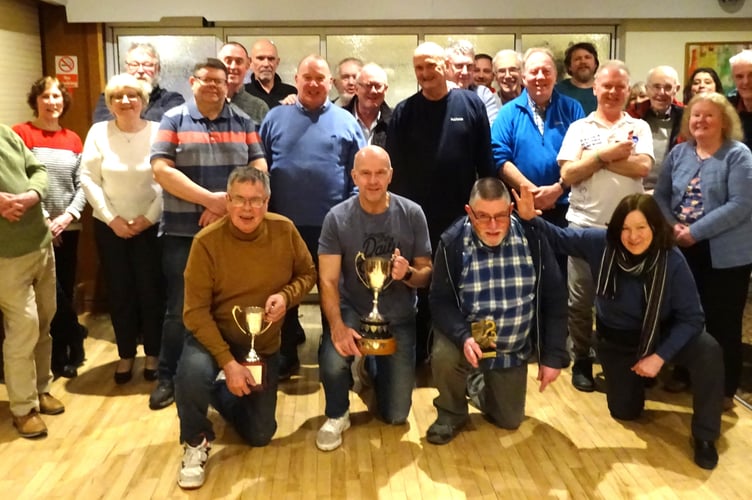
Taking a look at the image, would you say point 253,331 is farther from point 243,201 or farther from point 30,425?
point 30,425

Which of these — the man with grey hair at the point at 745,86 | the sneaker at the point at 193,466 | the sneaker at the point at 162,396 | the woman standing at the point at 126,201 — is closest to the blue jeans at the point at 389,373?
the sneaker at the point at 193,466

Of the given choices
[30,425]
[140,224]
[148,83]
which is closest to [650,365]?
[140,224]

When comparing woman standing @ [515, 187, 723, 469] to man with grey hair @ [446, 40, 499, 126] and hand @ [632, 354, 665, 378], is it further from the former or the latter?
man with grey hair @ [446, 40, 499, 126]

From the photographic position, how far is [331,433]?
3016mm

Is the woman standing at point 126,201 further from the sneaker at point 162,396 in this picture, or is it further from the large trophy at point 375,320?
the large trophy at point 375,320

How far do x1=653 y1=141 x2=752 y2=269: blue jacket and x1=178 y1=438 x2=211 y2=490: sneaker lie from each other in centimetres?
217

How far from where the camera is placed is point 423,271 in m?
3.13

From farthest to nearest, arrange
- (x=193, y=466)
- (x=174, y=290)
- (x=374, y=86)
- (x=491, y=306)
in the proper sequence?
(x=374, y=86)
(x=174, y=290)
(x=491, y=306)
(x=193, y=466)

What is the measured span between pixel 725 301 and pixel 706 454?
2.35 feet

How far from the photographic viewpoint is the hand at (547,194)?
357 centimetres

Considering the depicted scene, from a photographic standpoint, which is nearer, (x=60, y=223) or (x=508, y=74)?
(x=60, y=223)

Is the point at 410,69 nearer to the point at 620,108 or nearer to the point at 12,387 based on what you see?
the point at 620,108

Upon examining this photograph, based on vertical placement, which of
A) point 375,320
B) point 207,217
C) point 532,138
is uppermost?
point 532,138

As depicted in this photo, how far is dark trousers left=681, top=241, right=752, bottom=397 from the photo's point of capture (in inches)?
127
